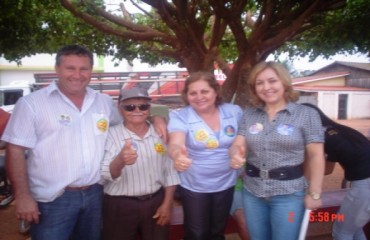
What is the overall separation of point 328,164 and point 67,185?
7.46ft

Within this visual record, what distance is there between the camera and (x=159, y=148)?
2486mm

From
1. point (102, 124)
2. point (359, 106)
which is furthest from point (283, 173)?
point (359, 106)

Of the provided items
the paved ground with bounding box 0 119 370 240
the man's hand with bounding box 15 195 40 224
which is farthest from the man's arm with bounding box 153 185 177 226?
the paved ground with bounding box 0 119 370 240

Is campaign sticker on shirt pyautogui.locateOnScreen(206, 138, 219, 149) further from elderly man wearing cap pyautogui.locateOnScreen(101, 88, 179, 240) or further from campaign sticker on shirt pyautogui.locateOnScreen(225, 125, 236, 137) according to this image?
elderly man wearing cap pyautogui.locateOnScreen(101, 88, 179, 240)

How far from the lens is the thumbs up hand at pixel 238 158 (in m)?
2.12

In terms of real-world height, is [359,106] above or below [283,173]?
below

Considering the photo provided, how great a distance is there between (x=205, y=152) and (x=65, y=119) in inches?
37.9

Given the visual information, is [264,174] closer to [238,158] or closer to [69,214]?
[238,158]

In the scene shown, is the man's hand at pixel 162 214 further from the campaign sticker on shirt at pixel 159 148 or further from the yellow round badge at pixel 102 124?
the yellow round badge at pixel 102 124

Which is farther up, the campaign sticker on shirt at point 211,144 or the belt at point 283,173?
the campaign sticker on shirt at point 211,144

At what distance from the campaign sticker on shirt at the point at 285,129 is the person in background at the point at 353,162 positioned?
426mm

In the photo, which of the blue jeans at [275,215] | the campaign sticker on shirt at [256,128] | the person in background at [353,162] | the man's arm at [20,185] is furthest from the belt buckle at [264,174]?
the man's arm at [20,185]

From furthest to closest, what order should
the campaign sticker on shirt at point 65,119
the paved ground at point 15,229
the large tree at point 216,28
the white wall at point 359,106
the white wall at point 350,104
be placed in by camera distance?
the white wall at point 359,106 → the white wall at point 350,104 → the large tree at point 216,28 → the paved ground at point 15,229 → the campaign sticker on shirt at point 65,119

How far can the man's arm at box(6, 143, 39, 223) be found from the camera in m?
2.29
